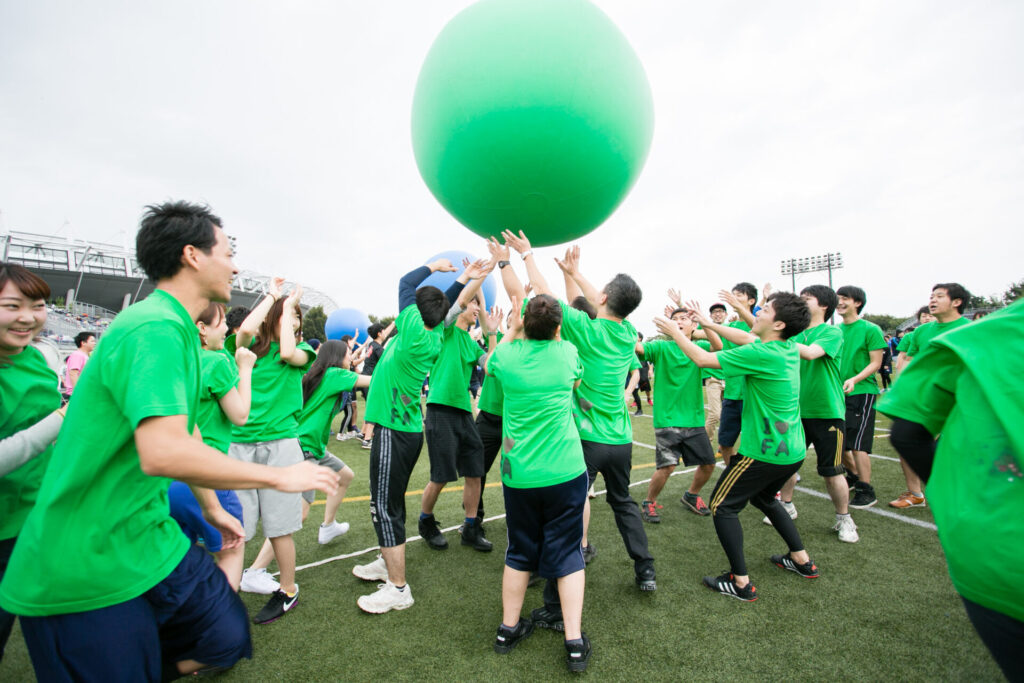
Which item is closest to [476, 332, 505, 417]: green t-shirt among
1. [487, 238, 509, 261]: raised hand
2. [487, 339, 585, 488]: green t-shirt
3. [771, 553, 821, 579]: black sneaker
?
[487, 238, 509, 261]: raised hand

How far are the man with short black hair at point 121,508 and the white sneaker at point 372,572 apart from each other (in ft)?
6.83

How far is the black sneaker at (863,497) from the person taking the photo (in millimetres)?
4793

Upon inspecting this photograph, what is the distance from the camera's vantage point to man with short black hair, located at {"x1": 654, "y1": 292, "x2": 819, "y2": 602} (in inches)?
126

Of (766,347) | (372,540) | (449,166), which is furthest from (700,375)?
(372,540)

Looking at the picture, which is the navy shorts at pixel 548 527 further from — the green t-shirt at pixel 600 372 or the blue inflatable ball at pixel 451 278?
the blue inflatable ball at pixel 451 278

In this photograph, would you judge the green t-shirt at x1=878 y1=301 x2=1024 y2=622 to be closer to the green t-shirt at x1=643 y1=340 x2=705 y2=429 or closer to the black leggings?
the black leggings

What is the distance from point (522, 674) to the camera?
2439 mm

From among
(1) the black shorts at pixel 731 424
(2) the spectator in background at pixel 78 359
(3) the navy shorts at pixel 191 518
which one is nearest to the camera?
(3) the navy shorts at pixel 191 518

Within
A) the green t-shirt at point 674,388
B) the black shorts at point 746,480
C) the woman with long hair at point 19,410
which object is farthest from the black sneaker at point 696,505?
the woman with long hair at point 19,410

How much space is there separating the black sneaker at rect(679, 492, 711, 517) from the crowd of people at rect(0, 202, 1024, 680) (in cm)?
39

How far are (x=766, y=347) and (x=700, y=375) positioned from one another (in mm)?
1413

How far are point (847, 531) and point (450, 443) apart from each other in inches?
137

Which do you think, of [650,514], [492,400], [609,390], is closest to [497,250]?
[609,390]

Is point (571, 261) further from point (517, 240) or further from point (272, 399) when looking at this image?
point (272, 399)
